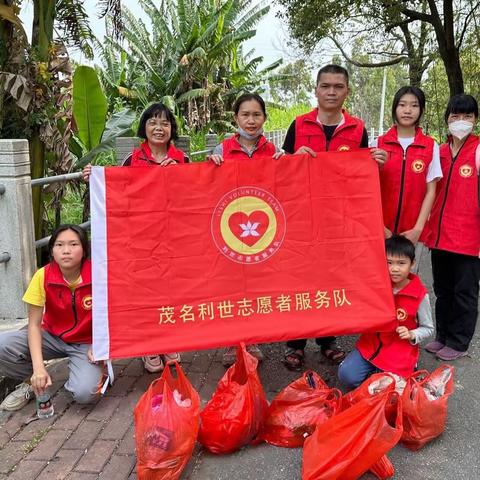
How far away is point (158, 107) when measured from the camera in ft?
11.6

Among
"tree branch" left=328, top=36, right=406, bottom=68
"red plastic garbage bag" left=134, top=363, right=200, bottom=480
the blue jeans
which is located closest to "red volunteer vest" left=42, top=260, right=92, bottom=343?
"red plastic garbage bag" left=134, top=363, right=200, bottom=480

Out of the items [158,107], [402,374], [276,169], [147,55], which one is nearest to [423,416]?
[402,374]

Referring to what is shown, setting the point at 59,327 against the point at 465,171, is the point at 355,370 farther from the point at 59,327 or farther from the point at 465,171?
the point at 59,327

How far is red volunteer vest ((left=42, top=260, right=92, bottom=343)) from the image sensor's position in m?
3.15

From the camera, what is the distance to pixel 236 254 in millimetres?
3236

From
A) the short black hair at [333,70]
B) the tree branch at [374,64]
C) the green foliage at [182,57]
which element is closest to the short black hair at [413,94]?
the short black hair at [333,70]

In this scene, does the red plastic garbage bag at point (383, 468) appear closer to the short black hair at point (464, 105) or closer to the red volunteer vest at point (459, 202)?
the red volunteer vest at point (459, 202)

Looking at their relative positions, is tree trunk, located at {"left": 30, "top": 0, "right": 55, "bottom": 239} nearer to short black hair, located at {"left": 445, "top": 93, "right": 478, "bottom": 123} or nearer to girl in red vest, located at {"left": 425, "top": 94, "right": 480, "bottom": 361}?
girl in red vest, located at {"left": 425, "top": 94, "right": 480, "bottom": 361}

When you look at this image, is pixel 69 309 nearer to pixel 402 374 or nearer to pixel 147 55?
pixel 402 374

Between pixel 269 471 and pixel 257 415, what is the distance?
269 mm

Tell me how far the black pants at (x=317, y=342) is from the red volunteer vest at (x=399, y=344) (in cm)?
54

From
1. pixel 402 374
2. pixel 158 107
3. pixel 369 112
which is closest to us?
pixel 402 374

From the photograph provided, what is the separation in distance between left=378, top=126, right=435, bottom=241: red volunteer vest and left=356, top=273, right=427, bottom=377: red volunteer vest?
469 mm

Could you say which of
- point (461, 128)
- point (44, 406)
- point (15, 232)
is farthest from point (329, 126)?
point (44, 406)
